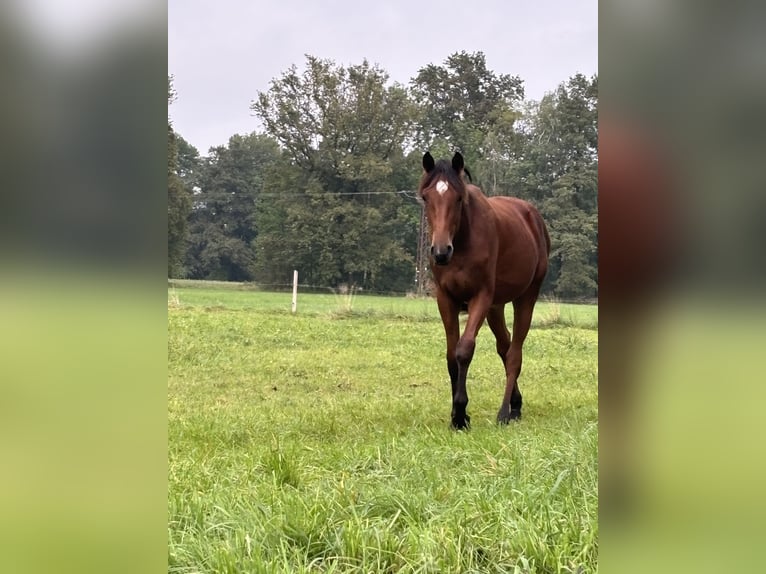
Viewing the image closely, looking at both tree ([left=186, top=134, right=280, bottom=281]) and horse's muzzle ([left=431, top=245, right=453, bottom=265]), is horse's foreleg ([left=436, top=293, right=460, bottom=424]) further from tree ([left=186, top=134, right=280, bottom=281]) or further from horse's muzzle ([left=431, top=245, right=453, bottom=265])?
tree ([left=186, top=134, right=280, bottom=281])

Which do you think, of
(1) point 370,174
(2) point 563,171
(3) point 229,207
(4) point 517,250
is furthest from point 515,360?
(3) point 229,207

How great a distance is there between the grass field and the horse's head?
120 centimetres

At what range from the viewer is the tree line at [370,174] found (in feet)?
57.3

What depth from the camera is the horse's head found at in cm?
368

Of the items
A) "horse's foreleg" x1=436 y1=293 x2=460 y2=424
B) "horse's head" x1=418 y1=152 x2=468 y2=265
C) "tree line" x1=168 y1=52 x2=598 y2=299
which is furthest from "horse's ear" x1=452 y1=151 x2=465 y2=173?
"tree line" x1=168 y1=52 x2=598 y2=299

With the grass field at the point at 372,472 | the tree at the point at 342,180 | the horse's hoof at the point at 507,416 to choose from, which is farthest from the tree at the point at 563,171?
the horse's hoof at the point at 507,416

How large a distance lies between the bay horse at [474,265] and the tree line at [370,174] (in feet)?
31.9

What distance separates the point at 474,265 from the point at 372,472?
1.98 meters

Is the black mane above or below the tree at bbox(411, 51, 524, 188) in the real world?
below

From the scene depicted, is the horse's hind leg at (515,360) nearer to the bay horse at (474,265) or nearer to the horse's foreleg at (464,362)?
the bay horse at (474,265)

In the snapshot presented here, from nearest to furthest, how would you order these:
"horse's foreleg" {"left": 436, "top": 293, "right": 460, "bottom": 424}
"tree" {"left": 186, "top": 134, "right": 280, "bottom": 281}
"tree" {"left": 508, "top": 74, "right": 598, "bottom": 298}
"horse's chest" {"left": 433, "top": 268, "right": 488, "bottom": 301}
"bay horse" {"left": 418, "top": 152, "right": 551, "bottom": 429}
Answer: "bay horse" {"left": 418, "top": 152, "right": 551, "bottom": 429}
"horse's chest" {"left": 433, "top": 268, "right": 488, "bottom": 301}
"horse's foreleg" {"left": 436, "top": 293, "right": 460, "bottom": 424}
"tree" {"left": 508, "top": 74, "right": 598, "bottom": 298}
"tree" {"left": 186, "top": 134, "right": 280, "bottom": 281}
